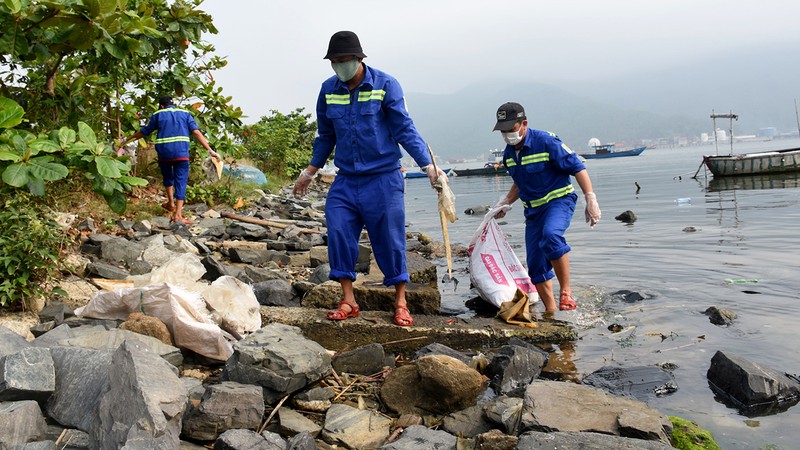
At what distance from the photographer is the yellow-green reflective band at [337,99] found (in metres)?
4.61

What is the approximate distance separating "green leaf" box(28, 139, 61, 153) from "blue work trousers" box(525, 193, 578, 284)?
3739 mm

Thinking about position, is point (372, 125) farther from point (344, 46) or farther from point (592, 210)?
point (592, 210)

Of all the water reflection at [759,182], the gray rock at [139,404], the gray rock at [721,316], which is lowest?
the water reflection at [759,182]

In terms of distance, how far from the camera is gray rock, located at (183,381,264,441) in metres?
2.88

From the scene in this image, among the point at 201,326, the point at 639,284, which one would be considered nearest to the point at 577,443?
the point at 201,326

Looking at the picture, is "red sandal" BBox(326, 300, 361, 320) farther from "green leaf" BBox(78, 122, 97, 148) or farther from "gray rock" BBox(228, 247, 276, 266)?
"gray rock" BBox(228, 247, 276, 266)

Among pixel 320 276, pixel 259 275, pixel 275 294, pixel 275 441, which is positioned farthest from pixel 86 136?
pixel 320 276

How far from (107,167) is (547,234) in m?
3.50

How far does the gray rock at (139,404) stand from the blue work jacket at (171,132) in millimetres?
6906

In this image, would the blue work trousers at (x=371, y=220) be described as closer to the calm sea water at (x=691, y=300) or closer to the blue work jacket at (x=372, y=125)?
the blue work jacket at (x=372, y=125)

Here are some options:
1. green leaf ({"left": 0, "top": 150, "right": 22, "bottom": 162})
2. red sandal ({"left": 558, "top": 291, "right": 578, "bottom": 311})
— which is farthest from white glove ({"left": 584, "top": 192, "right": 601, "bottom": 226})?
green leaf ({"left": 0, "top": 150, "right": 22, "bottom": 162})

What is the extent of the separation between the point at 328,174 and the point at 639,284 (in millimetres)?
25903

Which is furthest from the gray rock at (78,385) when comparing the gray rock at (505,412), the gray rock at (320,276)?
the gray rock at (320,276)

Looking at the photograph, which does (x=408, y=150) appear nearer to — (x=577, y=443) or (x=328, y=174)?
(x=577, y=443)
